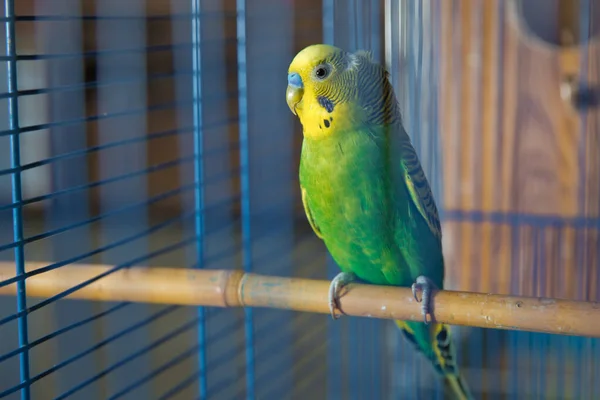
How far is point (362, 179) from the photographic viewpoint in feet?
2.42

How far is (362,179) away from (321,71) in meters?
0.13

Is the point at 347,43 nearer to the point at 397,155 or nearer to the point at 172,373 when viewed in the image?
the point at 397,155

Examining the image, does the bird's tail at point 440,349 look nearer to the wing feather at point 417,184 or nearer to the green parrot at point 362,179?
the green parrot at point 362,179

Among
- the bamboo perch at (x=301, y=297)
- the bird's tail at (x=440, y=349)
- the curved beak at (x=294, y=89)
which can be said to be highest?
the curved beak at (x=294, y=89)

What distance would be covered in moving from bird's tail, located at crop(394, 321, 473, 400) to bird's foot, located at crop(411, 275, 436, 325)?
97mm

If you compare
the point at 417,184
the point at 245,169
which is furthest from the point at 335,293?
the point at 245,169

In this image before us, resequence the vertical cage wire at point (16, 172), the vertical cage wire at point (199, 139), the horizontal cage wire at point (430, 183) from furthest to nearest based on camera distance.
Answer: the vertical cage wire at point (199, 139)
the horizontal cage wire at point (430, 183)
the vertical cage wire at point (16, 172)

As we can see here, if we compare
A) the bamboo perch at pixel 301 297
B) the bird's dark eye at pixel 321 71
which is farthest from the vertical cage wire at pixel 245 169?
the bird's dark eye at pixel 321 71

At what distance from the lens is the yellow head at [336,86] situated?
668 mm

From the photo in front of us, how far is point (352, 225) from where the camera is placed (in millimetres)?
760

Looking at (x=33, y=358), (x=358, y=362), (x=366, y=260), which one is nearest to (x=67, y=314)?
(x=33, y=358)

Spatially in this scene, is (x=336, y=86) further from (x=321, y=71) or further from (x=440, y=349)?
(x=440, y=349)

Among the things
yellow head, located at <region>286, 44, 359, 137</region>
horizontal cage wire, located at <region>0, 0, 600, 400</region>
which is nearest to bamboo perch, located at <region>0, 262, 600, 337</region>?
Answer: horizontal cage wire, located at <region>0, 0, 600, 400</region>

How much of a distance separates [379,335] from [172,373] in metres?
0.98
